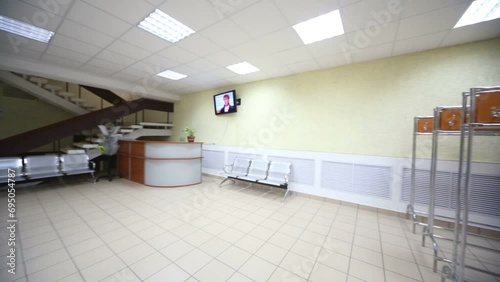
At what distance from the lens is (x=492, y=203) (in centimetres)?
272

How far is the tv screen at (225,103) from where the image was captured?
18.2ft

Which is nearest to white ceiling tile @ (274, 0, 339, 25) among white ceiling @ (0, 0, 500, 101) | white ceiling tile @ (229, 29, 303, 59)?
white ceiling @ (0, 0, 500, 101)

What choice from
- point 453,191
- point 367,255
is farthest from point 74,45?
point 453,191

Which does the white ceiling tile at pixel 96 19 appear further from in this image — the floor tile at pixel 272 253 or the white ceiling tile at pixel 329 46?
the floor tile at pixel 272 253

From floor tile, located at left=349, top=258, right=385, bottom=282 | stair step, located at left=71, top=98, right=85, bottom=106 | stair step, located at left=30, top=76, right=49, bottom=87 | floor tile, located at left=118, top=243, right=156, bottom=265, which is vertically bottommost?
floor tile, located at left=349, top=258, right=385, bottom=282

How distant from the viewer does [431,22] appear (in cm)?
247

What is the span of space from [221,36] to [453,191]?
478cm

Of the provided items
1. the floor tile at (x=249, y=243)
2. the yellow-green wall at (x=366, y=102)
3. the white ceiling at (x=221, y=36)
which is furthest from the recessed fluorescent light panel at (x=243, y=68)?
the floor tile at (x=249, y=243)

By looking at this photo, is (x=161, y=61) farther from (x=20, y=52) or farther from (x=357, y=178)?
(x=357, y=178)

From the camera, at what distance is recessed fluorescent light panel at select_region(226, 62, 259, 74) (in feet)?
14.0

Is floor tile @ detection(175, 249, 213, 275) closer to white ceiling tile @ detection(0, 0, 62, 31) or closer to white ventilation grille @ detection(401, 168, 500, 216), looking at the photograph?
white ventilation grille @ detection(401, 168, 500, 216)

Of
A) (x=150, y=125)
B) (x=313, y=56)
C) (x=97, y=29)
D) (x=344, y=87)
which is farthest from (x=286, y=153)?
(x=150, y=125)

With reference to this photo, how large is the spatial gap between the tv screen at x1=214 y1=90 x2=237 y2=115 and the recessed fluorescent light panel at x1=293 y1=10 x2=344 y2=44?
115 inches

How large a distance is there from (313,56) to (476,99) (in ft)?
8.71
